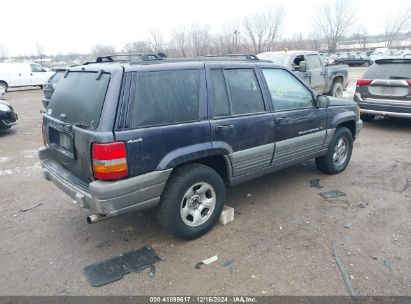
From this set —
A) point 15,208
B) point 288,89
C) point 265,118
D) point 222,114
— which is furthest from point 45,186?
point 288,89

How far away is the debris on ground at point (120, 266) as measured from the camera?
2.99 metres

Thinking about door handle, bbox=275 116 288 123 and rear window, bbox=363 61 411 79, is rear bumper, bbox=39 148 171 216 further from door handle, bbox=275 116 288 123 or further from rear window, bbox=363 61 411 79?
rear window, bbox=363 61 411 79

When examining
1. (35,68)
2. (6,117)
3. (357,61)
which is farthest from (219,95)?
(357,61)

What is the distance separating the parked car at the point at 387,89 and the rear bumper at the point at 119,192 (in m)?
6.63

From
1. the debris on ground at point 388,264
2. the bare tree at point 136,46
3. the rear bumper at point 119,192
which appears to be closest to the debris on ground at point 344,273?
the debris on ground at point 388,264

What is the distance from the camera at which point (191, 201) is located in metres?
3.54

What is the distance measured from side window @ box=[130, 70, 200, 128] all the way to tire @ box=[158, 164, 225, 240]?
1.86ft

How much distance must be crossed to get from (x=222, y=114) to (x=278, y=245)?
151 cm

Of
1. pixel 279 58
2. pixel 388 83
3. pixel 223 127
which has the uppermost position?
pixel 279 58

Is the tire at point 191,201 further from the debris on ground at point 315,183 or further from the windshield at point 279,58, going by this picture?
the windshield at point 279,58

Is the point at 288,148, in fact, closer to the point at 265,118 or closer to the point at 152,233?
the point at 265,118

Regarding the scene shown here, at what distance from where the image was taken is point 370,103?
26.7 feet

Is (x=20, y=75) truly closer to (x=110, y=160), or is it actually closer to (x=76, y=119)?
(x=76, y=119)

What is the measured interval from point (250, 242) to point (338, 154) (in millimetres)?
2669
